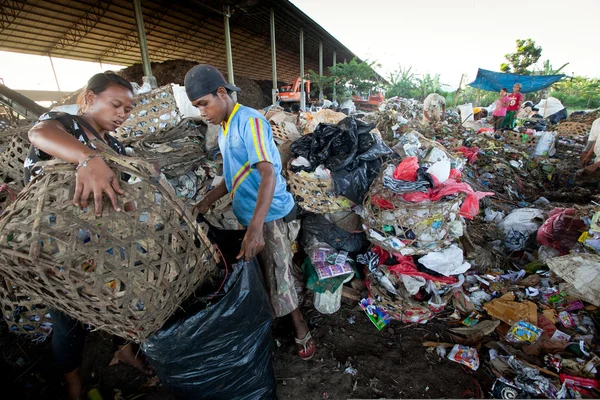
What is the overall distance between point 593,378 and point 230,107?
255 cm

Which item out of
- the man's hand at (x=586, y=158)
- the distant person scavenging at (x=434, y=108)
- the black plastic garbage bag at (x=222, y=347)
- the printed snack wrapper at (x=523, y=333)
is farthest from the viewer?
the distant person scavenging at (x=434, y=108)

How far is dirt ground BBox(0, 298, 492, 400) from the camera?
1.69 meters

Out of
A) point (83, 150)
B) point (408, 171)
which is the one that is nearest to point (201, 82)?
point (83, 150)

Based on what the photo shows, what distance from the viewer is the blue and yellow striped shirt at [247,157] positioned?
147 centimetres

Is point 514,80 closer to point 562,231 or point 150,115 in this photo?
point 562,231

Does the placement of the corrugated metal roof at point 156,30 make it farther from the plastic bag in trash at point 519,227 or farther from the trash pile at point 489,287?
the plastic bag in trash at point 519,227

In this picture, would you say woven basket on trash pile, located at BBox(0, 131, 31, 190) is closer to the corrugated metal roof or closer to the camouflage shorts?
the camouflage shorts

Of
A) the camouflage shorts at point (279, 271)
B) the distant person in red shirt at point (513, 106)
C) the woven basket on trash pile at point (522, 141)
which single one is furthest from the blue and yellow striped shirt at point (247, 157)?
the distant person in red shirt at point (513, 106)

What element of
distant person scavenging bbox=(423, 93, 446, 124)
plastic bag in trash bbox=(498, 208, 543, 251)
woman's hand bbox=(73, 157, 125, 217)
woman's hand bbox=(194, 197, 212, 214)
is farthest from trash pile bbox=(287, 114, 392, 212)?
distant person scavenging bbox=(423, 93, 446, 124)

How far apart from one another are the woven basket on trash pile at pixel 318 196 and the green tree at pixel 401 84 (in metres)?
19.1

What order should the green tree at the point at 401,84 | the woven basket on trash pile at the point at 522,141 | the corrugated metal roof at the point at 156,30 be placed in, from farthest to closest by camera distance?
the green tree at the point at 401,84
the corrugated metal roof at the point at 156,30
the woven basket on trash pile at the point at 522,141

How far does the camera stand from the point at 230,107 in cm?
160

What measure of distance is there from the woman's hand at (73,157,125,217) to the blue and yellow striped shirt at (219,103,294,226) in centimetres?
68

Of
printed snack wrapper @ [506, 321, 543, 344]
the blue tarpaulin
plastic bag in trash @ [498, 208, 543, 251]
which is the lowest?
printed snack wrapper @ [506, 321, 543, 344]
